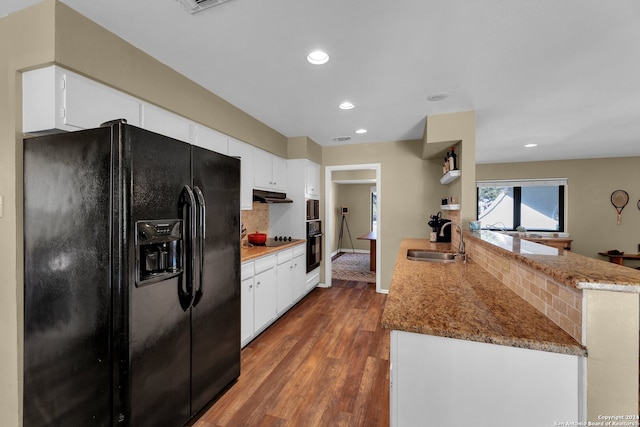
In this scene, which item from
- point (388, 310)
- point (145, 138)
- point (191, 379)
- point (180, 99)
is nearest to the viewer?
point (388, 310)

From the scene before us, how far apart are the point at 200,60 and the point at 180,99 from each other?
0.38m

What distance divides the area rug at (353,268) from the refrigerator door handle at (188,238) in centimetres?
397

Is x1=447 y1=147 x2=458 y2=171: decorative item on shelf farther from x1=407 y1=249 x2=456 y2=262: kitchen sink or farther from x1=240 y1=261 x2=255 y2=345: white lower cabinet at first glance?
x1=240 y1=261 x2=255 y2=345: white lower cabinet

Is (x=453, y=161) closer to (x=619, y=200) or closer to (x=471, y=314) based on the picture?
(x=471, y=314)

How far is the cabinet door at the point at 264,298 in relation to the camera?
2803 mm

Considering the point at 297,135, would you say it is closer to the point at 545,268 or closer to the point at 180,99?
the point at 180,99

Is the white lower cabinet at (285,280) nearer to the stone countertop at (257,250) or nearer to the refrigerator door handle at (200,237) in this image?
the stone countertop at (257,250)

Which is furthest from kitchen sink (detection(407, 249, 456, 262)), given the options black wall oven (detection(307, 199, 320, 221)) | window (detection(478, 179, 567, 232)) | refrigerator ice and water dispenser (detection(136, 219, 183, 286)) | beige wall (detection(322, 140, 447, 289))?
window (detection(478, 179, 567, 232))

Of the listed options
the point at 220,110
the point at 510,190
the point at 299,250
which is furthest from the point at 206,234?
the point at 510,190

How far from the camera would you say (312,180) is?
4.37 meters

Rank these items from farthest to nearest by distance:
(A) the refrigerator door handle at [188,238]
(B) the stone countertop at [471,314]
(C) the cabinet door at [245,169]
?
(C) the cabinet door at [245,169], (A) the refrigerator door handle at [188,238], (B) the stone countertop at [471,314]

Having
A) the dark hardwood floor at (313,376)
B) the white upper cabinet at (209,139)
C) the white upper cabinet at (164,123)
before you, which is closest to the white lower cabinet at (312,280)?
the dark hardwood floor at (313,376)

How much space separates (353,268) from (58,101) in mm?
5593

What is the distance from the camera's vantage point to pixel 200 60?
6.57ft
